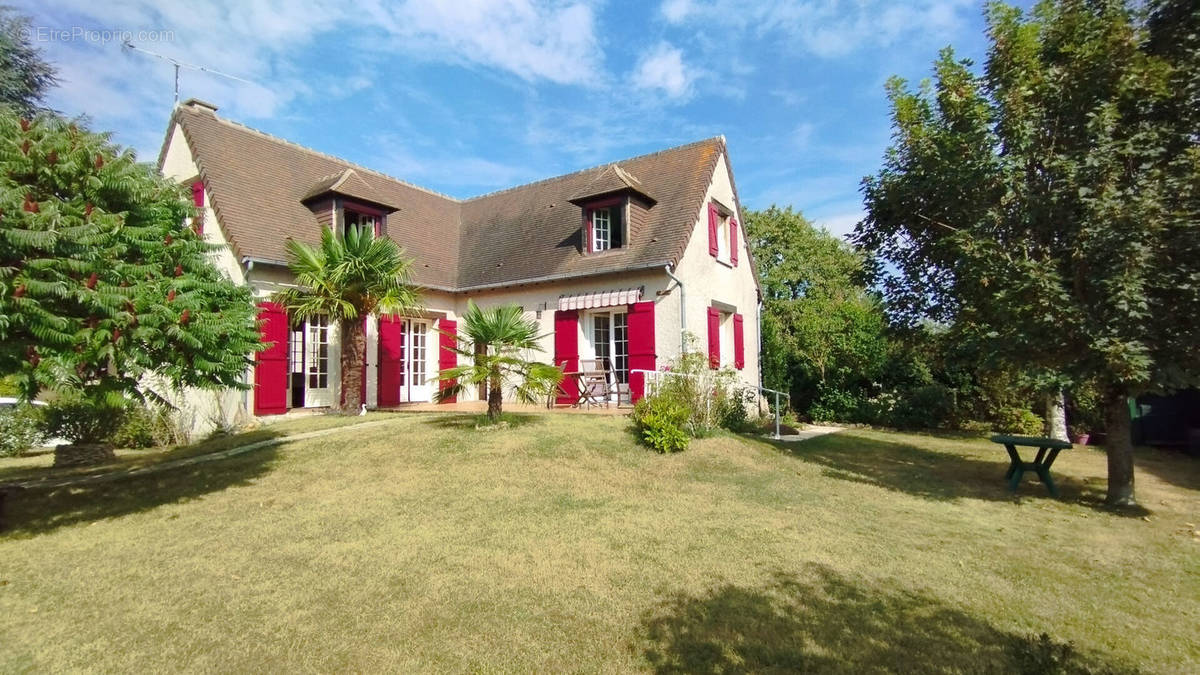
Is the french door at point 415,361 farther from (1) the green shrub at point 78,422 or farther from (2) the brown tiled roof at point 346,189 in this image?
(1) the green shrub at point 78,422

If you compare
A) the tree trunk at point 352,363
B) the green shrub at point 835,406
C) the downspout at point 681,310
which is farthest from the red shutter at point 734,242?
the tree trunk at point 352,363

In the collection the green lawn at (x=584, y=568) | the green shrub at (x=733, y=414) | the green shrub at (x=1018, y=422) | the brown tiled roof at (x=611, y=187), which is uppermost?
the brown tiled roof at (x=611, y=187)

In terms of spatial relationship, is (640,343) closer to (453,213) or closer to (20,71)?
(453,213)

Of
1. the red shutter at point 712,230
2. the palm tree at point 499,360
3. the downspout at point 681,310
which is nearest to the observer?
the palm tree at point 499,360

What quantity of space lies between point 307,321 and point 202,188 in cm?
367

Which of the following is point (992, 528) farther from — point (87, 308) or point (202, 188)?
point (202, 188)

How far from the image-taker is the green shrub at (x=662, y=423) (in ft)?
30.2

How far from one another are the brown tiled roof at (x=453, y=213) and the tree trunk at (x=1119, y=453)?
775cm

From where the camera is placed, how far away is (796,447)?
11.4 meters

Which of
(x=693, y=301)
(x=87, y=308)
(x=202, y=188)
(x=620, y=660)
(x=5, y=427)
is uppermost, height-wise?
(x=202, y=188)

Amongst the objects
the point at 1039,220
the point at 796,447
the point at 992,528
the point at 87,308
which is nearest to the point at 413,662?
the point at 87,308

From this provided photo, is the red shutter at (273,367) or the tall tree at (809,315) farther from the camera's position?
the tall tree at (809,315)

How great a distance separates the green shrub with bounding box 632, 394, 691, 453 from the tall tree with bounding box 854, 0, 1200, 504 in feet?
13.4

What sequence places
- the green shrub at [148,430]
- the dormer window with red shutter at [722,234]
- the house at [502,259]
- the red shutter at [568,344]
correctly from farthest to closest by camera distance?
the dormer window with red shutter at [722,234] < the red shutter at [568,344] < the house at [502,259] < the green shrub at [148,430]
